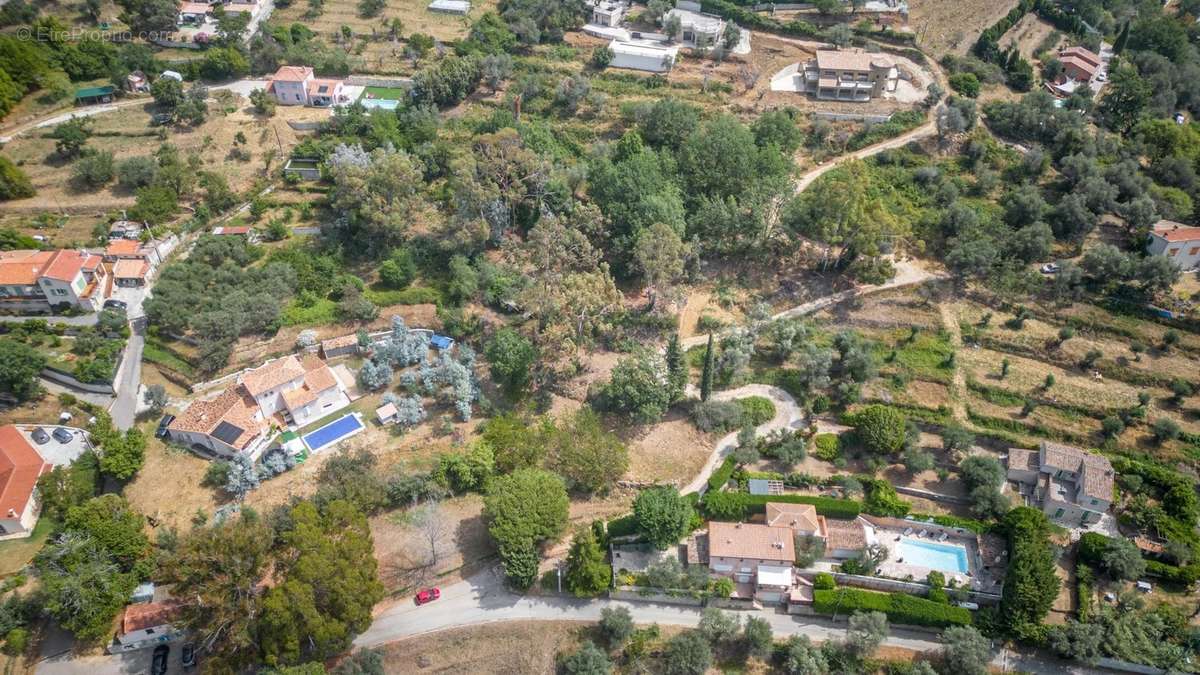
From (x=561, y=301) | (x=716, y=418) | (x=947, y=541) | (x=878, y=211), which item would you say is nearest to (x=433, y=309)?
(x=561, y=301)

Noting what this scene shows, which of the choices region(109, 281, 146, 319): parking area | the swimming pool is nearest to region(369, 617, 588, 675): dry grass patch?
the swimming pool

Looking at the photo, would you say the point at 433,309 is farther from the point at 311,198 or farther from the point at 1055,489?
the point at 1055,489

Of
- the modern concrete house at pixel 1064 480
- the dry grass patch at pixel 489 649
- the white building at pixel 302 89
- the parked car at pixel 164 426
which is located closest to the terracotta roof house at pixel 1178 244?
the modern concrete house at pixel 1064 480

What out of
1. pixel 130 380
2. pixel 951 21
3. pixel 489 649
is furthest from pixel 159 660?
pixel 951 21

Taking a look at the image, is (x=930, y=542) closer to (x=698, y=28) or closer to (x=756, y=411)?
(x=756, y=411)

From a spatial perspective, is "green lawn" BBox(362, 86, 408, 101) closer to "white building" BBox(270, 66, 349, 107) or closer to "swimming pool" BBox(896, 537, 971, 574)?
"white building" BBox(270, 66, 349, 107)

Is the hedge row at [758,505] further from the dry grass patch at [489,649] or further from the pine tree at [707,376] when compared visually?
the dry grass patch at [489,649]
